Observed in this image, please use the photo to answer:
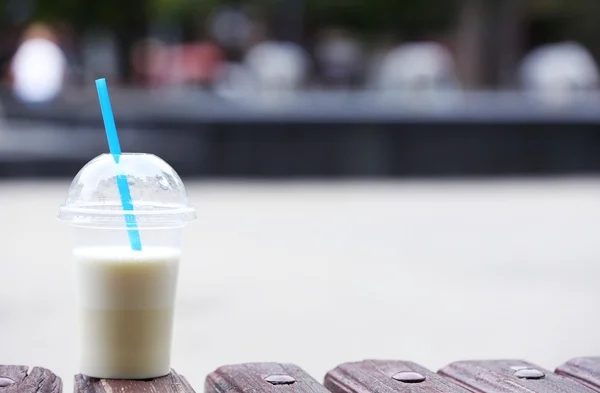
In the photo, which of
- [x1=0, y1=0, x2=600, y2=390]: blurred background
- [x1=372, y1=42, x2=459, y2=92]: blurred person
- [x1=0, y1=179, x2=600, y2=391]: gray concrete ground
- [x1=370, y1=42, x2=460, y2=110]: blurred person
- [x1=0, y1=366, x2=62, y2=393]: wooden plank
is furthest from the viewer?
[x1=372, y1=42, x2=459, y2=92]: blurred person

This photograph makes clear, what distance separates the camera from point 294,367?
2.23 metres

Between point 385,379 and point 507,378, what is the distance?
22 centimetres

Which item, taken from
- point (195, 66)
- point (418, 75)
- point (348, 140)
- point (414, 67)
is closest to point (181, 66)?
point (195, 66)

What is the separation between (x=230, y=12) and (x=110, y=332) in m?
41.3

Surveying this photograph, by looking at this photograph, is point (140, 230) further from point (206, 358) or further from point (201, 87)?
point (201, 87)

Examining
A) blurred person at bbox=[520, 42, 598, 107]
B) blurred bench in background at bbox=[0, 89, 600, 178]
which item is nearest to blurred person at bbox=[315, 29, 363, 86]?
blurred person at bbox=[520, 42, 598, 107]

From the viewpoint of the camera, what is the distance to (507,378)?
84.7 inches

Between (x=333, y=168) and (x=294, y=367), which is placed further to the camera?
(x=333, y=168)

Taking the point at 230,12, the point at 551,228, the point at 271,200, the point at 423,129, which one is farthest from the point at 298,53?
the point at 551,228

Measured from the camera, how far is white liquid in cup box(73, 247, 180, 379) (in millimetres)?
2213

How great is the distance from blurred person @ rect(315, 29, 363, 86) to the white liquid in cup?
32.7m

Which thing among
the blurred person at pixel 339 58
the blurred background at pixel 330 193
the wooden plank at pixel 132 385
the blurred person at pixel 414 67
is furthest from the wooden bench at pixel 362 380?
the blurred person at pixel 339 58

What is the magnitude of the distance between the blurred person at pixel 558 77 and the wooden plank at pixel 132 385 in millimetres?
16971

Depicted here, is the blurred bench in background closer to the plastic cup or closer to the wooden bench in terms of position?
the plastic cup
